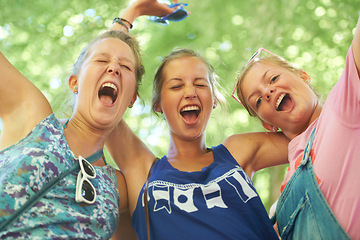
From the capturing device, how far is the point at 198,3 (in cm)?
414

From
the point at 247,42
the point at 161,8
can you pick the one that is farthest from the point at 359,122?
the point at 247,42

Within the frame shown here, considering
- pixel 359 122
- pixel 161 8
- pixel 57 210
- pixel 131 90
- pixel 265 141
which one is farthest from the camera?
pixel 161 8

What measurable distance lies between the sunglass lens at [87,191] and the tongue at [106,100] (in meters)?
0.43

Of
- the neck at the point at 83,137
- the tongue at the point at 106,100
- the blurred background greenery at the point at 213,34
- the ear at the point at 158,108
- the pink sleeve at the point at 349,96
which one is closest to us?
the pink sleeve at the point at 349,96

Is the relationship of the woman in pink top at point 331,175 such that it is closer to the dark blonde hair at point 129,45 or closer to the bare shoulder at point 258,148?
the bare shoulder at point 258,148

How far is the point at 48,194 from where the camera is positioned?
1.32 metres

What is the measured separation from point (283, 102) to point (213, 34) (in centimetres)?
249

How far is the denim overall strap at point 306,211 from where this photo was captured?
4.05 ft

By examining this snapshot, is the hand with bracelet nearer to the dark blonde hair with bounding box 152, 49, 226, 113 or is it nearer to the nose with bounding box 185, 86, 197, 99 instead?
the dark blonde hair with bounding box 152, 49, 226, 113

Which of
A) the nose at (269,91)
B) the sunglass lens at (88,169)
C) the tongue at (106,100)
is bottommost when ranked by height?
the sunglass lens at (88,169)

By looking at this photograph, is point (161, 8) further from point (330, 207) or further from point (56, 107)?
point (330, 207)

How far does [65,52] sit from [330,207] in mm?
3411

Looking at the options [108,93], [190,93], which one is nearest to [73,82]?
[108,93]

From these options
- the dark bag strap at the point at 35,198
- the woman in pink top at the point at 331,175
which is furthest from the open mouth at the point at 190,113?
the dark bag strap at the point at 35,198
